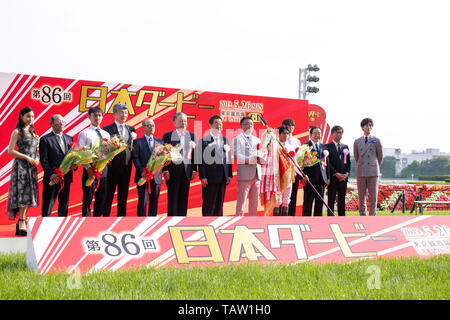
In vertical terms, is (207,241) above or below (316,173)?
below

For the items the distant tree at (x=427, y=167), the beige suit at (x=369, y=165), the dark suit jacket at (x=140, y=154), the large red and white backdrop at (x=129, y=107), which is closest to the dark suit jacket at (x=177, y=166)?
the dark suit jacket at (x=140, y=154)

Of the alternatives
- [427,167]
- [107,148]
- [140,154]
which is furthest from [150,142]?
[427,167]

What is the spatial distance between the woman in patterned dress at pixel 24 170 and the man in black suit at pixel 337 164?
464 centimetres

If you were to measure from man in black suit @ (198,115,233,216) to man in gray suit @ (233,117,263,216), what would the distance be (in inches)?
7.5

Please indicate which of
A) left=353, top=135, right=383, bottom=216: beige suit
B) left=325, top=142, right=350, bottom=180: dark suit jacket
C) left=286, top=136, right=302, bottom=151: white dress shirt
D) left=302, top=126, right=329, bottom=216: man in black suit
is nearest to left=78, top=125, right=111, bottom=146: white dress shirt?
left=286, top=136, right=302, bottom=151: white dress shirt

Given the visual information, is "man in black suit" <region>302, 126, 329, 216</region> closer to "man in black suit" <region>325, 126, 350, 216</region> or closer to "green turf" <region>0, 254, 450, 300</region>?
"man in black suit" <region>325, 126, 350, 216</region>

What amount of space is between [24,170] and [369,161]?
5358mm

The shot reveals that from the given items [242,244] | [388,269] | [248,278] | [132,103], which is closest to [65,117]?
[132,103]

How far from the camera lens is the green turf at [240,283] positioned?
11.2ft

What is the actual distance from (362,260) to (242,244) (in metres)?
1.29

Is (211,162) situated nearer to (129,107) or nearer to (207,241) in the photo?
(129,107)

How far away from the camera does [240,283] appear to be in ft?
12.1
